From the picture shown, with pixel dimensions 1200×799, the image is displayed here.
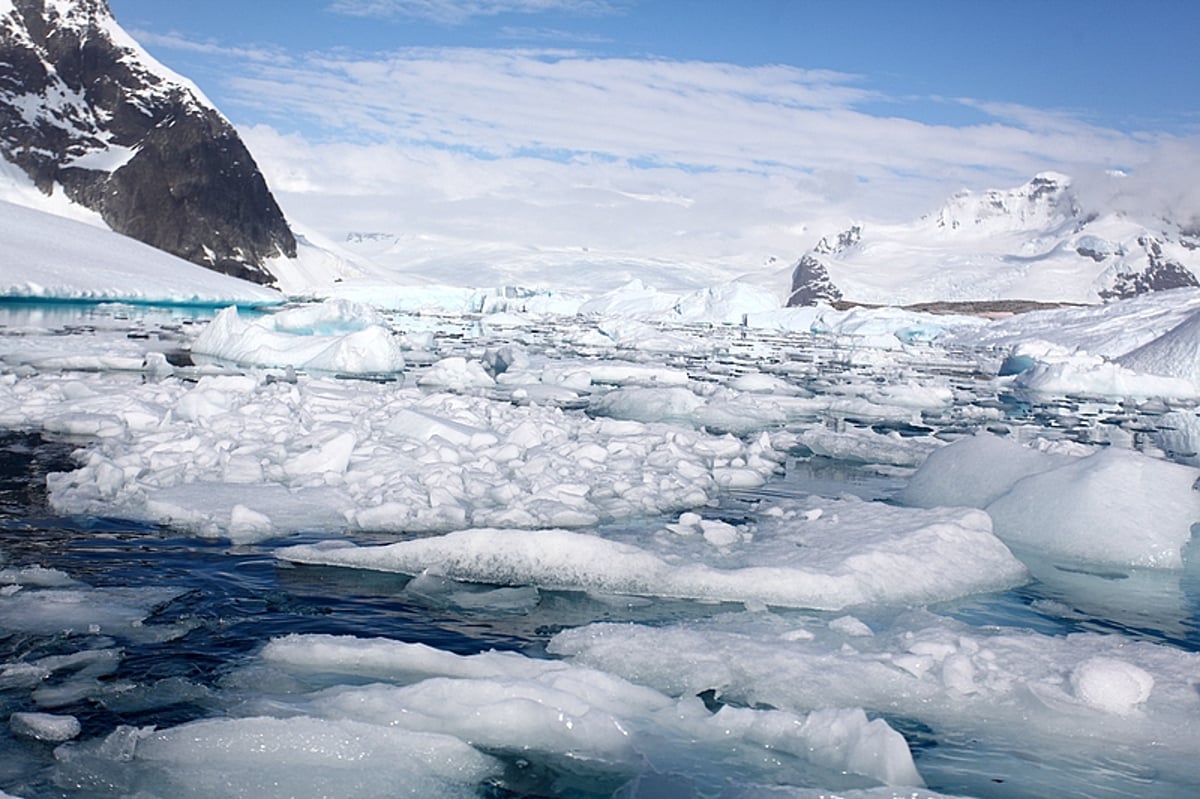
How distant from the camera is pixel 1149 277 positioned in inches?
6604

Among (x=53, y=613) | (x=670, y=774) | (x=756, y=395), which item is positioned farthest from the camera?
(x=756, y=395)

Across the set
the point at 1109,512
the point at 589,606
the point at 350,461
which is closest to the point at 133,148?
the point at 350,461

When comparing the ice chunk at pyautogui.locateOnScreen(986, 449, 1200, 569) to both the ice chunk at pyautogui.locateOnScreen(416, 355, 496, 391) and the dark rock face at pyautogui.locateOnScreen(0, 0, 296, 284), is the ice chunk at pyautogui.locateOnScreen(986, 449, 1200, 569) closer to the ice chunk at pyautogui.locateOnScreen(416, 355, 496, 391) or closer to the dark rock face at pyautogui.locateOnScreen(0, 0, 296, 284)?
the ice chunk at pyautogui.locateOnScreen(416, 355, 496, 391)

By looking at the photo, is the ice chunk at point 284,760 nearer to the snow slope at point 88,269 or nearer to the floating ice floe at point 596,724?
the floating ice floe at point 596,724

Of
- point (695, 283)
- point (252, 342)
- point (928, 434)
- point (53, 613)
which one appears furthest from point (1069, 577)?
point (695, 283)

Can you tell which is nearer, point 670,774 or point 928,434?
point 670,774

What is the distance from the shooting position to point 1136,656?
15.4ft

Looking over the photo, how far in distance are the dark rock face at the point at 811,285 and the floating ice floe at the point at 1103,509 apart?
113662 mm

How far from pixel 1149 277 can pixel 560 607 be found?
619ft

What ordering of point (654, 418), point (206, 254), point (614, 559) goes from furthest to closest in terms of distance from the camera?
point (206, 254)
point (654, 418)
point (614, 559)

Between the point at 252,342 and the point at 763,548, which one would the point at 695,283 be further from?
the point at 763,548

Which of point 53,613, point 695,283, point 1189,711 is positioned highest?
point 695,283

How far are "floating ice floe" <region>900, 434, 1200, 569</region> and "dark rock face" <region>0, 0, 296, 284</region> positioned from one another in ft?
269

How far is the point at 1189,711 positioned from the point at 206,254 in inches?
3424
